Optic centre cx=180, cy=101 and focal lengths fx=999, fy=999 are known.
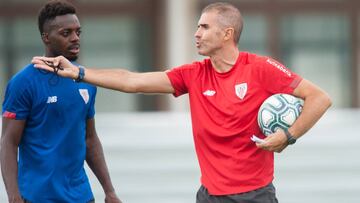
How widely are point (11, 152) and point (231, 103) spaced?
121 cm

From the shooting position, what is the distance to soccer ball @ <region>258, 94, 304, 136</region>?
5.25m

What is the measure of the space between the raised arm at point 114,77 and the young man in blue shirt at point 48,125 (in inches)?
6.5

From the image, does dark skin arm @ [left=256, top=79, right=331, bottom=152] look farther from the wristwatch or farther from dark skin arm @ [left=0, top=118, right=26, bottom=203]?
dark skin arm @ [left=0, top=118, right=26, bottom=203]

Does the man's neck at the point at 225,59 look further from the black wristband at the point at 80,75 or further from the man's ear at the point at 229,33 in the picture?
the black wristband at the point at 80,75

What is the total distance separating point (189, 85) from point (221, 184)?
0.58 m

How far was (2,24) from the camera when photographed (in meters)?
16.6

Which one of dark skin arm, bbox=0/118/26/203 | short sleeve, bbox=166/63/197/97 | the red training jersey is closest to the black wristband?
dark skin arm, bbox=0/118/26/203

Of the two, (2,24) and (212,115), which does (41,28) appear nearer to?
(212,115)

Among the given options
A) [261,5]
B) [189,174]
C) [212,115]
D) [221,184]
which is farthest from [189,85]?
[261,5]

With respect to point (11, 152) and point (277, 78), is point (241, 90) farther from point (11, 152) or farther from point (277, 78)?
point (11, 152)

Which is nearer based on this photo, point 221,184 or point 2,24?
point 221,184

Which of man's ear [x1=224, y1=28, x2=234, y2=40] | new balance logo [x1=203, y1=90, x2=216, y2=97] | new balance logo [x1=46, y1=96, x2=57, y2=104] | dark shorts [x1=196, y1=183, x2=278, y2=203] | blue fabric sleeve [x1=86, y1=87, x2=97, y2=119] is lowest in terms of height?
dark shorts [x1=196, y1=183, x2=278, y2=203]

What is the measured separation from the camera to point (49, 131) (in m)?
5.41

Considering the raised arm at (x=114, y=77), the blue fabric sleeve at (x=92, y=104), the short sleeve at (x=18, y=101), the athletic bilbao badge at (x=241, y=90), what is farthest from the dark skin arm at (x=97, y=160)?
the athletic bilbao badge at (x=241, y=90)
